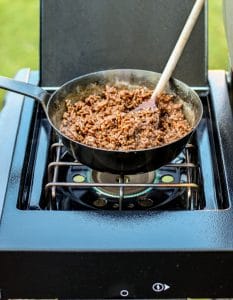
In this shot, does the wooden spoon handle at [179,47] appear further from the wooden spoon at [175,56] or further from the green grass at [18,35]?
the green grass at [18,35]

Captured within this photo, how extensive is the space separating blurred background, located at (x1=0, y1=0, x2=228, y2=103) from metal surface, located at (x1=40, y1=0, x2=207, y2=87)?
1.23 metres

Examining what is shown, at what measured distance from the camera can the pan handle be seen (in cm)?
131

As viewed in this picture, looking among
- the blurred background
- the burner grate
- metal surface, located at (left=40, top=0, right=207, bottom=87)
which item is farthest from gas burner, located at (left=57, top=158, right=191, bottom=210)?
the blurred background

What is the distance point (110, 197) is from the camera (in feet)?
4.45

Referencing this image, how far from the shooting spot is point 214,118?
1.49 meters

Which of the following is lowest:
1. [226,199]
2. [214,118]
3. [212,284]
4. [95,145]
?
[212,284]

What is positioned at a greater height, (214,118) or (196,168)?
(214,118)

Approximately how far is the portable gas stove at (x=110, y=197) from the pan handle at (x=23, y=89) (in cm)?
13

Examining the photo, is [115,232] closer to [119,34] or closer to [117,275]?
[117,275]

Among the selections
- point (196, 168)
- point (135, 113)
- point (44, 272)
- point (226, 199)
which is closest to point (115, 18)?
point (135, 113)

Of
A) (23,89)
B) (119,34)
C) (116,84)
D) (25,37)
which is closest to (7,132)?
(23,89)

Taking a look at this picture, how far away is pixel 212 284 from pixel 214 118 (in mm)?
446

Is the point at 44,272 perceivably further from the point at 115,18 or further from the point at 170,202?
the point at 115,18

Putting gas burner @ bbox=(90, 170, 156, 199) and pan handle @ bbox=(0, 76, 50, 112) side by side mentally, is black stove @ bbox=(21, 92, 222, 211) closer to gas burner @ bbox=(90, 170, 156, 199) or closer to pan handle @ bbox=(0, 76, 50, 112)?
gas burner @ bbox=(90, 170, 156, 199)
